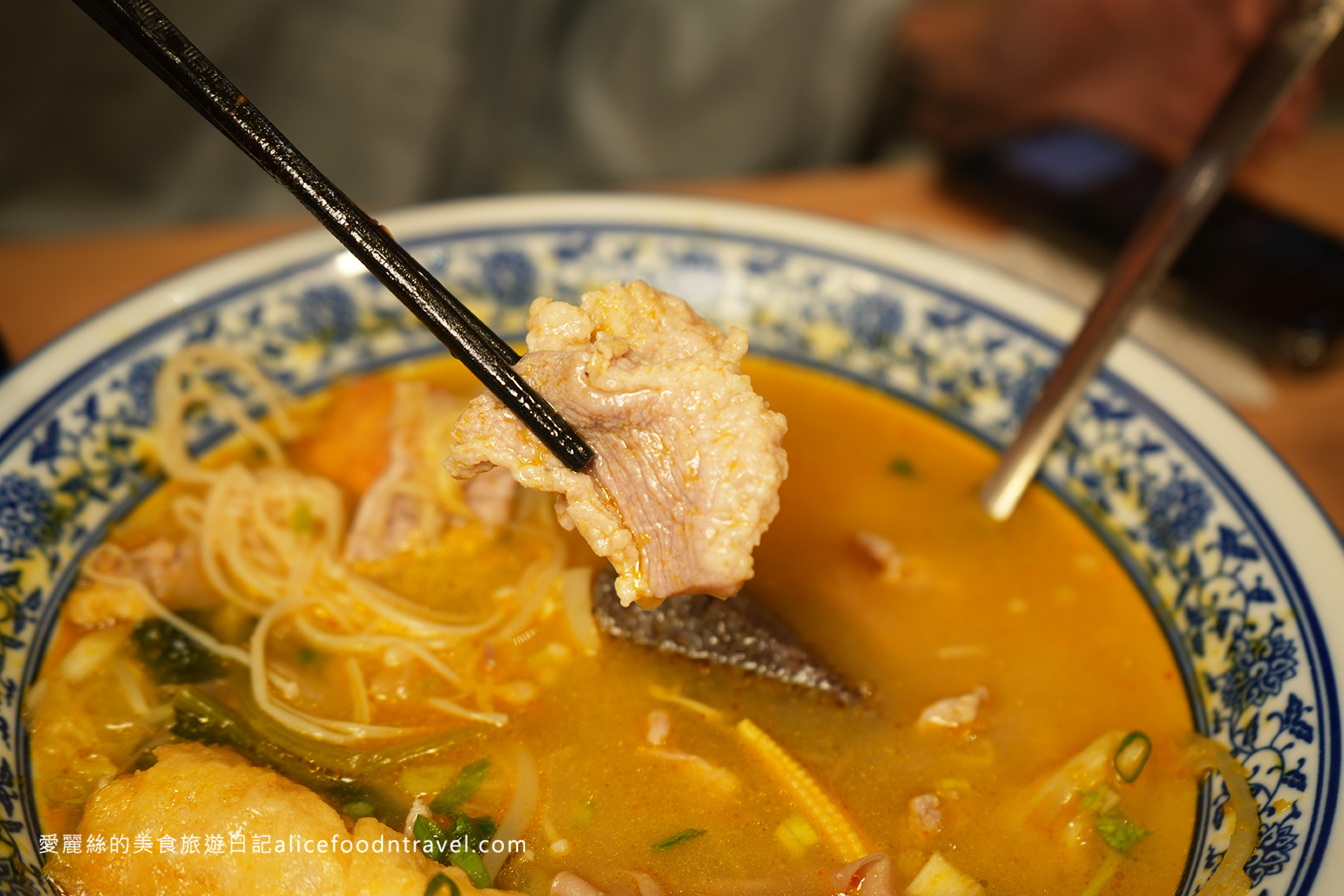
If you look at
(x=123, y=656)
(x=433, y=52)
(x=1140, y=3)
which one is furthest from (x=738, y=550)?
(x=1140, y=3)

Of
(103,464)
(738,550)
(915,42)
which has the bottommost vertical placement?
(738,550)

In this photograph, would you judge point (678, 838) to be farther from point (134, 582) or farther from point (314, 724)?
point (134, 582)

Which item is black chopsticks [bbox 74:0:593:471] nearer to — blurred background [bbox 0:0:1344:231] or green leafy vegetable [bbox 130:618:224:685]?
green leafy vegetable [bbox 130:618:224:685]

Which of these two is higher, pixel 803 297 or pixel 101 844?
pixel 803 297

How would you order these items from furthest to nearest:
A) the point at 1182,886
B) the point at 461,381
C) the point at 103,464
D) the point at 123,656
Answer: the point at 461,381, the point at 103,464, the point at 123,656, the point at 1182,886

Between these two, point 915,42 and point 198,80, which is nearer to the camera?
point 198,80

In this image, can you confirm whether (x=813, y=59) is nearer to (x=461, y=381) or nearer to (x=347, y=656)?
(x=461, y=381)

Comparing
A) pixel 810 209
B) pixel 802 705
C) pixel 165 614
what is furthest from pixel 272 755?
pixel 810 209

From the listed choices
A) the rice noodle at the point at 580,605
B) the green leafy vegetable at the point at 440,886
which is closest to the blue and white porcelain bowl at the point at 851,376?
the green leafy vegetable at the point at 440,886

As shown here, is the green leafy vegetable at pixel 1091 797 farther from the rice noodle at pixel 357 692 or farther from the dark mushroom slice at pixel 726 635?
the rice noodle at pixel 357 692
